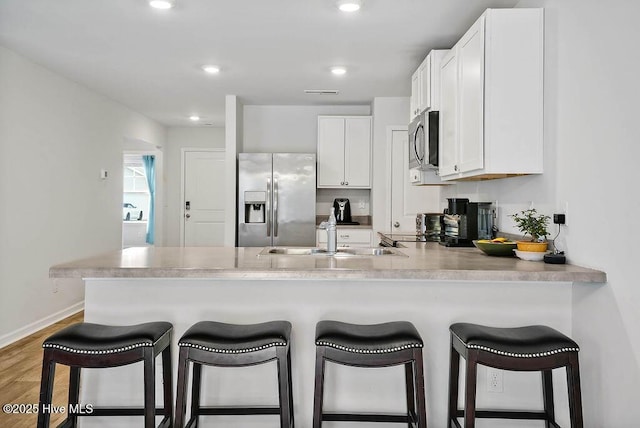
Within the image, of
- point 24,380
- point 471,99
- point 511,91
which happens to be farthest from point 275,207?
point 511,91

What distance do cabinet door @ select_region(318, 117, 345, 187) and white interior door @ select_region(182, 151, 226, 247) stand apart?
2766mm

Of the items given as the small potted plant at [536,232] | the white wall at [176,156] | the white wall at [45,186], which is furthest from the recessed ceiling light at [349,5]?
the white wall at [176,156]

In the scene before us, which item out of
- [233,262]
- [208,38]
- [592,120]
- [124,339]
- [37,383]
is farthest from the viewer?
[208,38]

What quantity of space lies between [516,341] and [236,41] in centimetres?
292

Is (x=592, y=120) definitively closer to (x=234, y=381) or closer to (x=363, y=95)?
(x=234, y=381)

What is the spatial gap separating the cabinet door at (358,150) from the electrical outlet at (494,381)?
3.44 meters

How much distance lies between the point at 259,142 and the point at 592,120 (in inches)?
170

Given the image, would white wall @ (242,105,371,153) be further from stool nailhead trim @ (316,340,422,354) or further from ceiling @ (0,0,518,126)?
stool nailhead trim @ (316,340,422,354)

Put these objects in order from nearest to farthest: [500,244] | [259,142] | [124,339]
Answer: [124,339] → [500,244] → [259,142]

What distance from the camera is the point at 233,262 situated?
216 cm

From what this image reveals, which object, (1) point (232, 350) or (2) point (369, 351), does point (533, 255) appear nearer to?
(2) point (369, 351)

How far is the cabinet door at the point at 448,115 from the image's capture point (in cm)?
298

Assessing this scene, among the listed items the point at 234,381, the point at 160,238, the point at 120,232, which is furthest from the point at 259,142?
the point at 234,381

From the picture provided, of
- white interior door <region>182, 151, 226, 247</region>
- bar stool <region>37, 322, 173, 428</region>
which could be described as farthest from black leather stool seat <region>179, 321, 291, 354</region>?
white interior door <region>182, 151, 226, 247</region>
